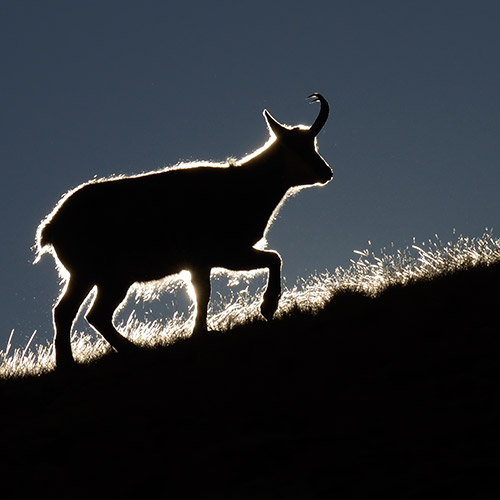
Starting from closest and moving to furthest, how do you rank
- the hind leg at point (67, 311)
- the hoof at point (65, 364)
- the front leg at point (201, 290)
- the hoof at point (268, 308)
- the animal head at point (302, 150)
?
1. the hoof at point (65, 364)
2. the hoof at point (268, 308)
3. the hind leg at point (67, 311)
4. the front leg at point (201, 290)
5. the animal head at point (302, 150)

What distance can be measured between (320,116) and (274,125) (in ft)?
Result: 1.86

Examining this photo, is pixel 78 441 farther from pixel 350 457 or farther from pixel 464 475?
pixel 464 475

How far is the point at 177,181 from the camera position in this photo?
9.34 m

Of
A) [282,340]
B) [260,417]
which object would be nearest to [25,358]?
[282,340]

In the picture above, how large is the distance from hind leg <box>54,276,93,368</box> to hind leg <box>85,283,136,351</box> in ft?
0.55

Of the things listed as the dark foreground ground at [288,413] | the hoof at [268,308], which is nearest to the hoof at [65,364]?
the dark foreground ground at [288,413]

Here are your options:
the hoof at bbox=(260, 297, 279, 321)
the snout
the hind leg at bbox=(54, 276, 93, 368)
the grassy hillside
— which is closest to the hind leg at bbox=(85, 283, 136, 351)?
the hind leg at bbox=(54, 276, 93, 368)

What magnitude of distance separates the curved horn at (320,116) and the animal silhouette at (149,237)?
985 mm

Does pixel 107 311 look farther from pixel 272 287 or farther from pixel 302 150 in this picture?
pixel 302 150

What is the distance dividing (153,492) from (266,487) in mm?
712

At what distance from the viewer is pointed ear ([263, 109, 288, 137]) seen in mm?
9609

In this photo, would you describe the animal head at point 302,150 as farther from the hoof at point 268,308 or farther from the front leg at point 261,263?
the hoof at point 268,308

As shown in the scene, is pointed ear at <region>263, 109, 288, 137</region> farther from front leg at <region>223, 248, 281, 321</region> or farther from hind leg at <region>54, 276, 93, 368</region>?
hind leg at <region>54, 276, 93, 368</region>

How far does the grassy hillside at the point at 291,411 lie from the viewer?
16.3 feet
